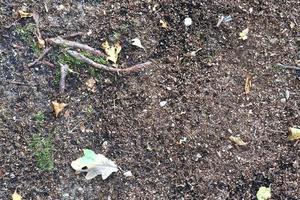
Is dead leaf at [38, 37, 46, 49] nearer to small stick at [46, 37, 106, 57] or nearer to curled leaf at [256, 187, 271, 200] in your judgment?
small stick at [46, 37, 106, 57]

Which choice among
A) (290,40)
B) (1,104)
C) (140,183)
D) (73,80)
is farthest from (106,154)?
(290,40)

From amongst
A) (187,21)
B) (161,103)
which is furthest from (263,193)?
(187,21)

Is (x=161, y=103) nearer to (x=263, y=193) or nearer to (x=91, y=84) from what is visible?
(x=91, y=84)

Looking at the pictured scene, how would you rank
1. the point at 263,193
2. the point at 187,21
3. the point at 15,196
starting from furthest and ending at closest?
the point at 187,21, the point at 263,193, the point at 15,196

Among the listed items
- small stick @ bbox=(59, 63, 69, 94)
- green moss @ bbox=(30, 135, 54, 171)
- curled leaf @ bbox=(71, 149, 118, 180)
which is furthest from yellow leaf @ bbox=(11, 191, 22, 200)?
small stick @ bbox=(59, 63, 69, 94)

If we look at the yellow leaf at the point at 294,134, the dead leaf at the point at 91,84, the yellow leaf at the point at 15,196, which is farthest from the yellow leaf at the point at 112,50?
the yellow leaf at the point at 294,134

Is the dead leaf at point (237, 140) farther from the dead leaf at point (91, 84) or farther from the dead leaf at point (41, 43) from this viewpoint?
the dead leaf at point (41, 43)
